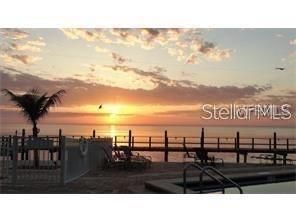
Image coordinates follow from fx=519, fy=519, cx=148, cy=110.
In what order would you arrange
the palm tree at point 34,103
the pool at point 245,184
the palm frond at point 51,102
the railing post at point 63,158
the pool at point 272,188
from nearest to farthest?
1. the pool at point 245,184
2. the railing post at point 63,158
3. the pool at point 272,188
4. the palm tree at point 34,103
5. the palm frond at point 51,102

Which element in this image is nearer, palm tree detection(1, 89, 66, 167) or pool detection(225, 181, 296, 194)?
pool detection(225, 181, 296, 194)

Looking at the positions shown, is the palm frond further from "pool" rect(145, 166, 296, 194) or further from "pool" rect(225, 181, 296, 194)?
"pool" rect(225, 181, 296, 194)

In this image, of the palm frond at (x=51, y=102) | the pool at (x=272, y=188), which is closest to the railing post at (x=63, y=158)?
the pool at (x=272, y=188)

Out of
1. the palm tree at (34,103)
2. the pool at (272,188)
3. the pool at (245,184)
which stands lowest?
the pool at (272,188)

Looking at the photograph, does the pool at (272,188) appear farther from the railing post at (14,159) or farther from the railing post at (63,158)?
the railing post at (14,159)

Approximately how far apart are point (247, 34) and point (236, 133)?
9.07 m

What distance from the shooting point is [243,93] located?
59.9ft

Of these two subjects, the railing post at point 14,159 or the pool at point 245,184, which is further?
→ the railing post at point 14,159

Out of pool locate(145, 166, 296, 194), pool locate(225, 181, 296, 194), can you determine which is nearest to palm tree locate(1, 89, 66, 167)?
pool locate(145, 166, 296, 194)

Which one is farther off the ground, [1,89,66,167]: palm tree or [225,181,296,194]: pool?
[1,89,66,167]: palm tree

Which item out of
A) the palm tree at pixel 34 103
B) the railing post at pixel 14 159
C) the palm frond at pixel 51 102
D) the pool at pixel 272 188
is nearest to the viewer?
the railing post at pixel 14 159

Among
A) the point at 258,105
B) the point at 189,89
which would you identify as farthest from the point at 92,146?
the point at 189,89

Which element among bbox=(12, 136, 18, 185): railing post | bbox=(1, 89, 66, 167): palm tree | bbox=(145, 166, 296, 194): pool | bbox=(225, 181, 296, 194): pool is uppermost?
bbox=(1, 89, 66, 167): palm tree
